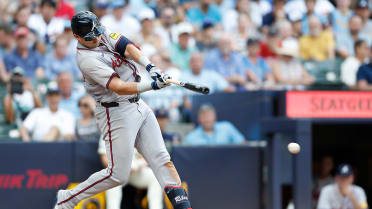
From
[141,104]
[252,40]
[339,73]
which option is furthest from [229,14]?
[141,104]

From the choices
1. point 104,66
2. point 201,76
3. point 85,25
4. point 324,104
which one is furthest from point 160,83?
point 201,76

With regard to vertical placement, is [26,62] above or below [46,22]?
below

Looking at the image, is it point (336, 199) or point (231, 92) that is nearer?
point (336, 199)

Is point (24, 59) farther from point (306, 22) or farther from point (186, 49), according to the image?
point (306, 22)

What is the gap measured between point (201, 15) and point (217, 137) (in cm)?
378

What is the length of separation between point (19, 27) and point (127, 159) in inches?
199

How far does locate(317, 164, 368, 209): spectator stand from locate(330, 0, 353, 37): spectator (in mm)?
4100

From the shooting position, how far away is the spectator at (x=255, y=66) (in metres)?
9.64

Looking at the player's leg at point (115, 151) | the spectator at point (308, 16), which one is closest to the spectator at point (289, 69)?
the spectator at point (308, 16)

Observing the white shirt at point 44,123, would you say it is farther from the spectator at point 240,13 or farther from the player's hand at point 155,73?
the spectator at point 240,13

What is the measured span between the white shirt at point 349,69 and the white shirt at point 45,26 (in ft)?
15.0

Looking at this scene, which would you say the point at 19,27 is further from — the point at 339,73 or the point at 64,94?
the point at 339,73

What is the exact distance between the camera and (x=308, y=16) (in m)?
11.5

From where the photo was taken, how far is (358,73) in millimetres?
8930
